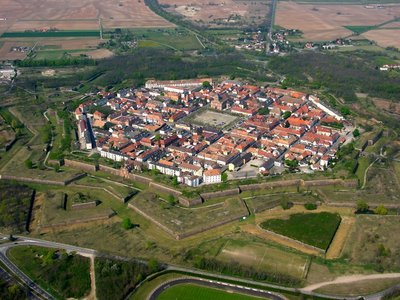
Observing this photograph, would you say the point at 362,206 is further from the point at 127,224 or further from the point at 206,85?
the point at 206,85

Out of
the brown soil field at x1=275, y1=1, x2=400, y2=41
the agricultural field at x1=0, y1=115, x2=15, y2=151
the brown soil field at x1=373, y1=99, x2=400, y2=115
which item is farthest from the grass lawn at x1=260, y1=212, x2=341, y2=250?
the brown soil field at x1=275, y1=1, x2=400, y2=41

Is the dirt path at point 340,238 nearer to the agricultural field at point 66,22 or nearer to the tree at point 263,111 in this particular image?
the tree at point 263,111

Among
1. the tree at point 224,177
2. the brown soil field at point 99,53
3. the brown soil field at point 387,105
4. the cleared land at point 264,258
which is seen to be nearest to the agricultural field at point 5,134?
the tree at point 224,177

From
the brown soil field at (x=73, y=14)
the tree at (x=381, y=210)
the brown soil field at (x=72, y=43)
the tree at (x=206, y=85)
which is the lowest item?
the tree at (x=381, y=210)

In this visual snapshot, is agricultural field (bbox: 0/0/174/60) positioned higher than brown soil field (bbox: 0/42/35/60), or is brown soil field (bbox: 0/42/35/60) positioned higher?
agricultural field (bbox: 0/0/174/60)

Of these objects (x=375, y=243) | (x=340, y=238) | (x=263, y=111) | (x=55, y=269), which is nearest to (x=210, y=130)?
(x=263, y=111)

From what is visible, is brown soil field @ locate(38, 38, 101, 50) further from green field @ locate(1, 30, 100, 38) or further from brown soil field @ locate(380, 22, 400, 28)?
brown soil field @ locate(380, 22, 400, 28)
